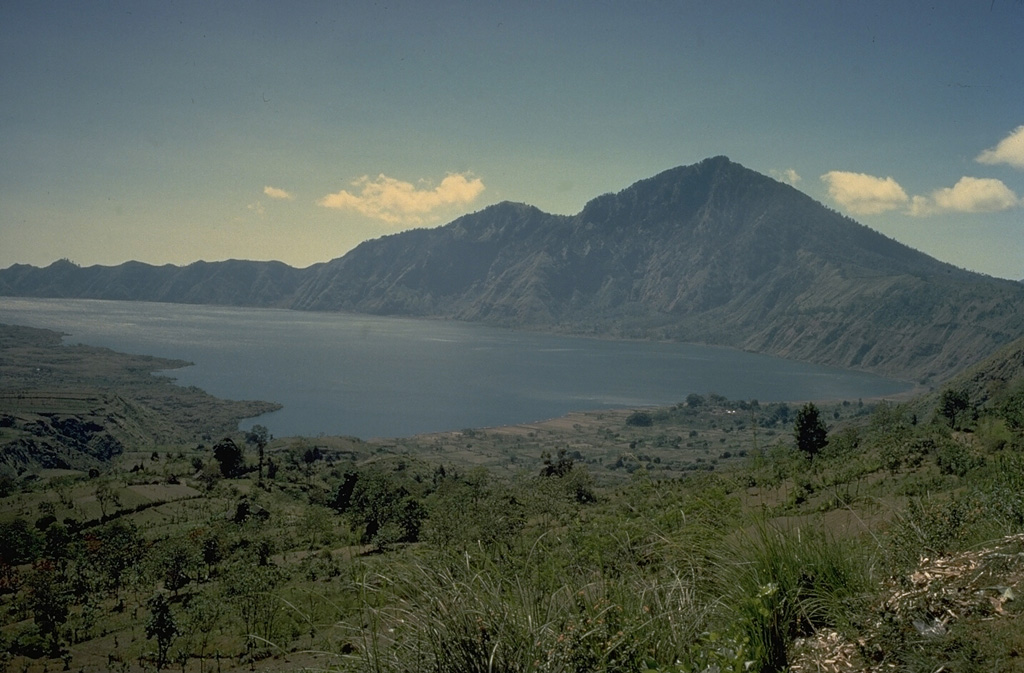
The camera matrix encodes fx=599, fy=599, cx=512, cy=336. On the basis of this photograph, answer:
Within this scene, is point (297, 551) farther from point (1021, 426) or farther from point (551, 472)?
point (1021, 426)

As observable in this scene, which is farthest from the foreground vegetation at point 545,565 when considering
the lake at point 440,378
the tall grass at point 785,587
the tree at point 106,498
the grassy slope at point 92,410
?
the lake at point 440,378

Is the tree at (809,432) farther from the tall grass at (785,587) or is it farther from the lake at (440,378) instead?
the lake at (440,378)

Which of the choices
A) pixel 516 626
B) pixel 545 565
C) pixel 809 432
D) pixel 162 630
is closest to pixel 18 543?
pixel 162 630

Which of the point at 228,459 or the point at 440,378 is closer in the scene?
the point at 228,459

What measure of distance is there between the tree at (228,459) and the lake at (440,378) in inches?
1267

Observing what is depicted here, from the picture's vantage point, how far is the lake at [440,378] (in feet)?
314

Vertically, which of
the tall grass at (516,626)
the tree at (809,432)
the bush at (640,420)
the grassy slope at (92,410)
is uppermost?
the tall grass at (516,626)

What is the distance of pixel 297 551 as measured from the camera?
27.9 metres

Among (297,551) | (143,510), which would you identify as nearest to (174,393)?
(143,510)

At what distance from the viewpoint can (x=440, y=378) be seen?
420 ft

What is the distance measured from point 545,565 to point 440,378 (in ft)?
411

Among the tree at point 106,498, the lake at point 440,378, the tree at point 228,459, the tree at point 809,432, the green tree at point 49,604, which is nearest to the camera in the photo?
the green tree at point 49,604

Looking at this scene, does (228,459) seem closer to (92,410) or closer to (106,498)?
(106,498)

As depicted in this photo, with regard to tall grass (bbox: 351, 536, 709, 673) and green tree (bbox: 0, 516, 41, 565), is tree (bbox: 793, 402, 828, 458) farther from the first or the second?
green tree (bbox: 0, 516, 41, 565)
